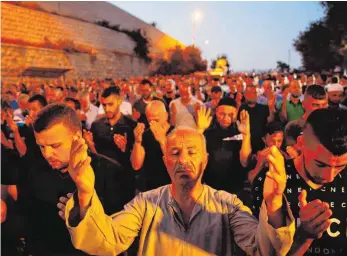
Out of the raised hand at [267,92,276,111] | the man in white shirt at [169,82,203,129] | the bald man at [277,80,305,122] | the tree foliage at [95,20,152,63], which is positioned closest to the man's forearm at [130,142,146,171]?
the man in white shirt at [169,82,203,129]

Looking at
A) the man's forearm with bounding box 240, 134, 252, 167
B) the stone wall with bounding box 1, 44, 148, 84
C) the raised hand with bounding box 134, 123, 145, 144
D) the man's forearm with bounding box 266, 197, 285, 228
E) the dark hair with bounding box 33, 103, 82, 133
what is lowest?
the man's forearm with bounding box 240, 134, 252, 167

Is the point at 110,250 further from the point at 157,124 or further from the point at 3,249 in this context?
the point at 157,124

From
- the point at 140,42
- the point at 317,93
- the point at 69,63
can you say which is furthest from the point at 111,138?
the point at 140,42

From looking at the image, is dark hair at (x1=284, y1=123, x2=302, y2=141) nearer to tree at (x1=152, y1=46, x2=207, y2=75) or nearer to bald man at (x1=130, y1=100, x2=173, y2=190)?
bald man at (x1=130, y1=100, x2=173, y2=190)

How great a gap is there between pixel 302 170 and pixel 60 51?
113ft

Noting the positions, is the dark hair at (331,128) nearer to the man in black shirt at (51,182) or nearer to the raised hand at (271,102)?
the man in black shirt at (51,182)

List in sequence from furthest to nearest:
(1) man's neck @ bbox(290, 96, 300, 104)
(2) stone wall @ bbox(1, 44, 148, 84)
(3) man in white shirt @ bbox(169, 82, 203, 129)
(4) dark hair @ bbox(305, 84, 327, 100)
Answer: (2) stone wall @ bbox(1, 44, 148, 84) < (1) man's neck @ bbox(290, 96, 300, 104) < (3) man in white shirt @ bbox(169, 82, 203, 129) < (4) dark hair @ bbox(305, 84, 327, 100)

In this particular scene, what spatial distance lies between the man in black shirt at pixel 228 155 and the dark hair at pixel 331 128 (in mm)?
1464

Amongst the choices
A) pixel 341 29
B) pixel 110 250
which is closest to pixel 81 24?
pixel 341 29

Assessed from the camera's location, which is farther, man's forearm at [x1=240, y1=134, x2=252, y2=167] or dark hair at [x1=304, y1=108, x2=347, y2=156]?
man's forearm at [x1=240, y1=134, x2=252, y2=167]

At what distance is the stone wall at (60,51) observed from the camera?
97.1 feet

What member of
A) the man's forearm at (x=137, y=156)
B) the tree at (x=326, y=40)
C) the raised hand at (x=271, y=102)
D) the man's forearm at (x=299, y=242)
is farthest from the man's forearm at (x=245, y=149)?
the tree at (x=326, y=40)

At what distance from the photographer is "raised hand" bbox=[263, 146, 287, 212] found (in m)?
1.94

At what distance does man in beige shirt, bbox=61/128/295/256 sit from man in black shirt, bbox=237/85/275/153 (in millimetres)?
3811
